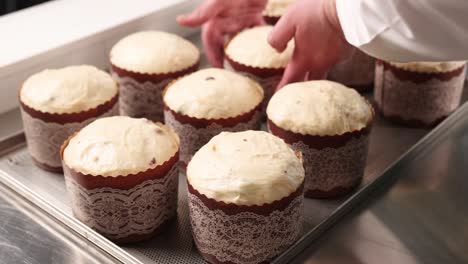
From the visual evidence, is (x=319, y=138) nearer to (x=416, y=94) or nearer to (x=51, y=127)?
(x=416, y=94)

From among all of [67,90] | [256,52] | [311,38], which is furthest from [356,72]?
[67,90]

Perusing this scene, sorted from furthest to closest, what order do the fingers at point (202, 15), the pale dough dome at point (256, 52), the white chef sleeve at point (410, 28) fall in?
the fingers at point (202, 15) → the pale dough dome at point (256, 52) → the white chef sleeve at point (410, 28)

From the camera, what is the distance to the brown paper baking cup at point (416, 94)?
145cm

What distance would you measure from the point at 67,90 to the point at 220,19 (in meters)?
0.50

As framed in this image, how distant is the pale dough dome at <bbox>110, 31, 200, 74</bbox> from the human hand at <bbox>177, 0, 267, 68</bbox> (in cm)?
9

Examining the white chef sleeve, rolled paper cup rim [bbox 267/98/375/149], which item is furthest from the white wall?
the white chef sleeve

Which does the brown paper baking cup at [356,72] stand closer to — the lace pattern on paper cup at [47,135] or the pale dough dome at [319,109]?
the pale dough dome at [319,109]

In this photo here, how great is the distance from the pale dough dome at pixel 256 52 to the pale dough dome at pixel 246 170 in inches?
14.7

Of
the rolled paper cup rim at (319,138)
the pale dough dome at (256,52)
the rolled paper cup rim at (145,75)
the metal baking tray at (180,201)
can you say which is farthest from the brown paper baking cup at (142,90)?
the rolled paper cup rim at (319,138)

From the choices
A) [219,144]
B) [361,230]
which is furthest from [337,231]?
[219,144]

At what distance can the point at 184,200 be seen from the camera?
4.12 ft

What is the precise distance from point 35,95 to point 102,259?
1.26ft

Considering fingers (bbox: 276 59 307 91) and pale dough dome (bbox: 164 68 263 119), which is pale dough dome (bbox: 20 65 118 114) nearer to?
pale dough dome (bbox: 164 68 263 119)

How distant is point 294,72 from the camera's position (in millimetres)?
1350
